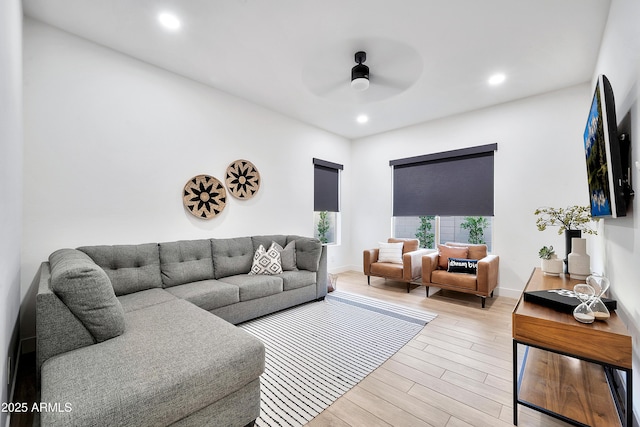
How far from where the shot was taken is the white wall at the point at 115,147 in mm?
2418

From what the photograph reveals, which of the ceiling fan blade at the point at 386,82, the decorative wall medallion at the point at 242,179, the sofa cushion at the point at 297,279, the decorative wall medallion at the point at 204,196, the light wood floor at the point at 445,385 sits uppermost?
the ceiling fan blade at the point at 386,82

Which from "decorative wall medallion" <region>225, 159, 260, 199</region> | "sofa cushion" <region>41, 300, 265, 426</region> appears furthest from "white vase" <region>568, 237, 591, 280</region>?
"decorative wall medallion" <region>225, 159, 260, 199</region>

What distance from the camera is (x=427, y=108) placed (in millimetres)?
4230

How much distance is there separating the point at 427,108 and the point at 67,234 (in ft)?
15.5

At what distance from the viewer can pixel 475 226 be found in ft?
14.5

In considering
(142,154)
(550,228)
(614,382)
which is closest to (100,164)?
(142,154)

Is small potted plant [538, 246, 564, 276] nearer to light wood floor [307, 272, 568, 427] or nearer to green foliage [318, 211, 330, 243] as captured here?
light wood floor [307, 272, 568, 427]

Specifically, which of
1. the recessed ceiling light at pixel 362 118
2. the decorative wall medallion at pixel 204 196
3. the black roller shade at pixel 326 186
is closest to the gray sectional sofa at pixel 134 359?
the decorative wall medallion at pixel 204 196

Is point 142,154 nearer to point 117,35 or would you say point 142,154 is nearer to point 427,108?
point 117,35

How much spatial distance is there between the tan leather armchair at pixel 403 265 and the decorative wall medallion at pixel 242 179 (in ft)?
7.13

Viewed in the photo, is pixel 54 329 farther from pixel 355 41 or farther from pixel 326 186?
pixel 326 186

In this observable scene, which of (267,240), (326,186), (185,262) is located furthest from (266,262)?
(326,186)

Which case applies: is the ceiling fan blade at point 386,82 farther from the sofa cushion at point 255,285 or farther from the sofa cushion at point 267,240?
the sofa cushion at point 255,285

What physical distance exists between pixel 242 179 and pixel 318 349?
249cm
